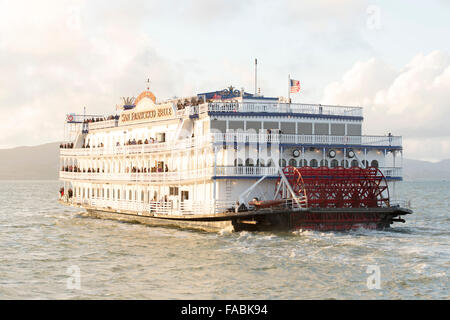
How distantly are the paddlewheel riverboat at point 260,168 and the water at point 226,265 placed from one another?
3.43 ft

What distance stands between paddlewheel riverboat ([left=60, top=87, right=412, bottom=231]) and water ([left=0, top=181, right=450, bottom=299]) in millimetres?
1045

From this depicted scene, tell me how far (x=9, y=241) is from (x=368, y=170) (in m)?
18.2

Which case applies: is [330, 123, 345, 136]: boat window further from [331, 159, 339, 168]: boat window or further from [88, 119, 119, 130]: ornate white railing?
[88, 119, 119, 130]: ornate white railing

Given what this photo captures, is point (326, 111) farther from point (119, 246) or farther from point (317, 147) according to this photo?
point (119, 246)

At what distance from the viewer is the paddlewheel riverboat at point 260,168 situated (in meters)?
32.2

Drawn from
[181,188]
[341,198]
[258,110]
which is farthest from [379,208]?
[181,188]

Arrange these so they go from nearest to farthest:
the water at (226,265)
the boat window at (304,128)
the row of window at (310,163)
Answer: the water at (226,265) → the row of window at (310,163) → the boat window at (304,128)

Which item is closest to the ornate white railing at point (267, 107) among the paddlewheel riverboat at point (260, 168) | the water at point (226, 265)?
the paddlewheel riverboat at point (260, 168)

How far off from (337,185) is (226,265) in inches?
428

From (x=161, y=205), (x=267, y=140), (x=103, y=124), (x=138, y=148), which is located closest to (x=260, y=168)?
(x=267, y=140)

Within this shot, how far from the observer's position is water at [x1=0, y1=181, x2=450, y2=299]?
67.3 feet

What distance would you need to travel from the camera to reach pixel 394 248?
27391 mm

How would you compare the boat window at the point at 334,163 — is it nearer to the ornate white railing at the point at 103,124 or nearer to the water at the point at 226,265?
the water at the point at 226,265

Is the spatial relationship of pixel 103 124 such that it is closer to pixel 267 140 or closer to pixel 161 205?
pixel 161 205
